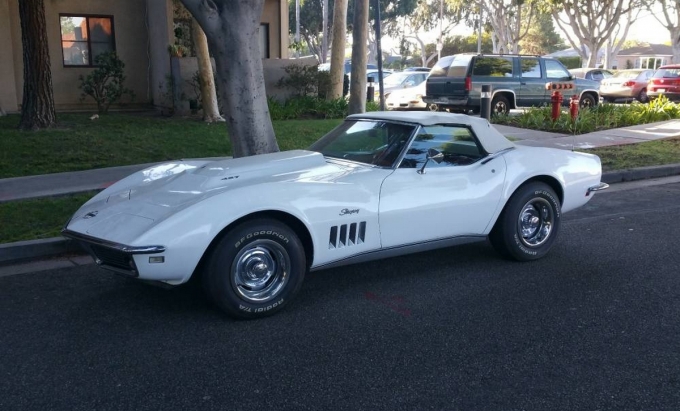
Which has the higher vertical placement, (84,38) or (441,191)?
(84,38)

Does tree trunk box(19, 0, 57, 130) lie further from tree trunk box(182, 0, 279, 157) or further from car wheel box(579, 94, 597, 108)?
car wheel box(579, 94, 597, 108)

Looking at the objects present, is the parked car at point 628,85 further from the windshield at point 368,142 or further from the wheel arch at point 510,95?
the windshield at point 368,142

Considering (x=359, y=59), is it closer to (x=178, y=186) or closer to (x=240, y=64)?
(x=240, y=64)

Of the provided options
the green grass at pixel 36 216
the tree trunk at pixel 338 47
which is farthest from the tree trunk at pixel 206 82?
the green grass at pixel 36 216

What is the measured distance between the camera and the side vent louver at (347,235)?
4.94 metres

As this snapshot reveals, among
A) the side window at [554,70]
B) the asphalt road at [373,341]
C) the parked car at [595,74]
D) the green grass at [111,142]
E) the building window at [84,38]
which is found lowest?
the asphalt road at [373,341]

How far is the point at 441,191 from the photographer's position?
5496mm

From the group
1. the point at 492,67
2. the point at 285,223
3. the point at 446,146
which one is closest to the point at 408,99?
the point at 492,67

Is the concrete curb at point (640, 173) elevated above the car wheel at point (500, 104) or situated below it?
below

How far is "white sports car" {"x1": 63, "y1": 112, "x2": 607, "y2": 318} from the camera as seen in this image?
4.46 metres

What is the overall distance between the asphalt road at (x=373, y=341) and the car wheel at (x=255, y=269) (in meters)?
0.15

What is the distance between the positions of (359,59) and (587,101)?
897cm

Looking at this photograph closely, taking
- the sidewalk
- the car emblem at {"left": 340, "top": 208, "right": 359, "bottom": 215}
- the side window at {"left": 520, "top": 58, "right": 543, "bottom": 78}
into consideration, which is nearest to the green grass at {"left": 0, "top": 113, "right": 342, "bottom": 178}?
the sidewalk

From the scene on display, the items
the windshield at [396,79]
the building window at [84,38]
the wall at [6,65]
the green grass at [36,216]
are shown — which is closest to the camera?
the green grass at [36,216]
